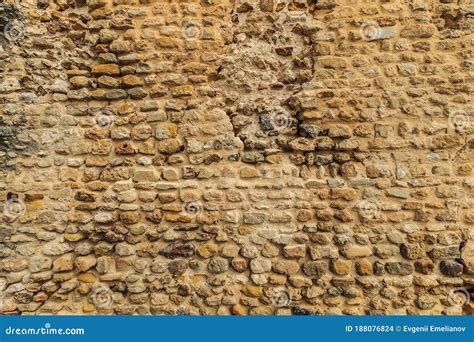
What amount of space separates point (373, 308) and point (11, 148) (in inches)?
110

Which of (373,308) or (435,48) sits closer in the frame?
(373,308)

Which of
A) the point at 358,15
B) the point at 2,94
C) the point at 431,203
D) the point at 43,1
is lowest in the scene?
the point at 431,203

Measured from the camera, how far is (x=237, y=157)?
241cm

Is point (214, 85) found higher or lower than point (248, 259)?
higher

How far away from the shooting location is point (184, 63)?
8.12ft

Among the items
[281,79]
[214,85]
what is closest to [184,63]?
[214,85]

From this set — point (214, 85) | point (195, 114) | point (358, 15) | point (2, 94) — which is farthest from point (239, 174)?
point (2, 94)

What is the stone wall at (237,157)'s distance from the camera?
7.54 ft

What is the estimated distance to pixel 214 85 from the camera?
2494mm

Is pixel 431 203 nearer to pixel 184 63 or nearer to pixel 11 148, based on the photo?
pixel 184 63

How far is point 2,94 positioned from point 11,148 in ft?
1.35

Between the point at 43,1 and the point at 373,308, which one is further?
the point at 43,1

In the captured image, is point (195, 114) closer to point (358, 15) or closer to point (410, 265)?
point (358, 15)

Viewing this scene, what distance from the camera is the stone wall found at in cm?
230
